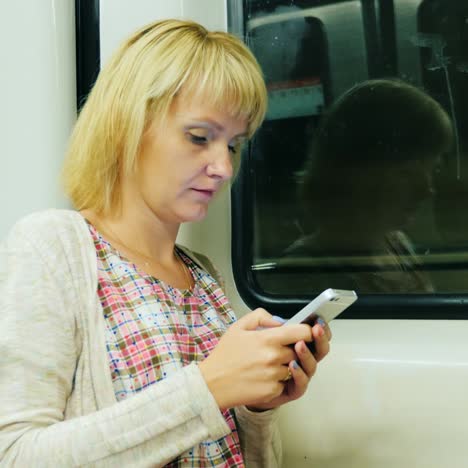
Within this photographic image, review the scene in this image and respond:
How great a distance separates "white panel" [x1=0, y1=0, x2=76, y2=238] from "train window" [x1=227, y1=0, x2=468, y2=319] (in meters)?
0.44

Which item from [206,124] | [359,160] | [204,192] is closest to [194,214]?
[204,192]

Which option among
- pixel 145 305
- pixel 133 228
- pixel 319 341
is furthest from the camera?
pixel 133 228

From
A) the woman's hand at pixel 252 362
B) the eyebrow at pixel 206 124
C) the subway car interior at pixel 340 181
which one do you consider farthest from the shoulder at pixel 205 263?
the woman's hand at pixel 252 362

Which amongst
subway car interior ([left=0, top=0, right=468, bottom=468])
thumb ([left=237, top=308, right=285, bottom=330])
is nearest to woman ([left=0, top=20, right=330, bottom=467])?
thumb ([left=237, top=308, right=285, bottom=330])

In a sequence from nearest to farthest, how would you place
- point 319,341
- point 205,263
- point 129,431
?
point 129,431 → point 319,341 → point 205,263

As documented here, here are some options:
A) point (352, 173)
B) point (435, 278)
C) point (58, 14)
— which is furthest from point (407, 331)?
point (58, 14)

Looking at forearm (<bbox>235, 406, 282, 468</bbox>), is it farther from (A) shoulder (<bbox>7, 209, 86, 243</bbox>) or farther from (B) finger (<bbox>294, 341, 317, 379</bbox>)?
(A) shoulder (<bbox>7, 209, 86, 243</bbox>)

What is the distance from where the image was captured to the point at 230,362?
2.77 ft

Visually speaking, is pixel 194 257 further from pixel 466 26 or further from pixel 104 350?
pixel 466 26

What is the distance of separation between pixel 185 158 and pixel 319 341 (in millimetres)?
393

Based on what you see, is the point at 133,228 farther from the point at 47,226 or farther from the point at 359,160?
the point at 359,160

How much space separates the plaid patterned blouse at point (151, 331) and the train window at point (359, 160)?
1.21 feet

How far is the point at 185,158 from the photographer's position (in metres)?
1.08

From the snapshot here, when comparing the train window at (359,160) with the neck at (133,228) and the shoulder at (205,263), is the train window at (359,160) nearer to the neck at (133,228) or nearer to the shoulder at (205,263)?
the shoulder at (205,263)
